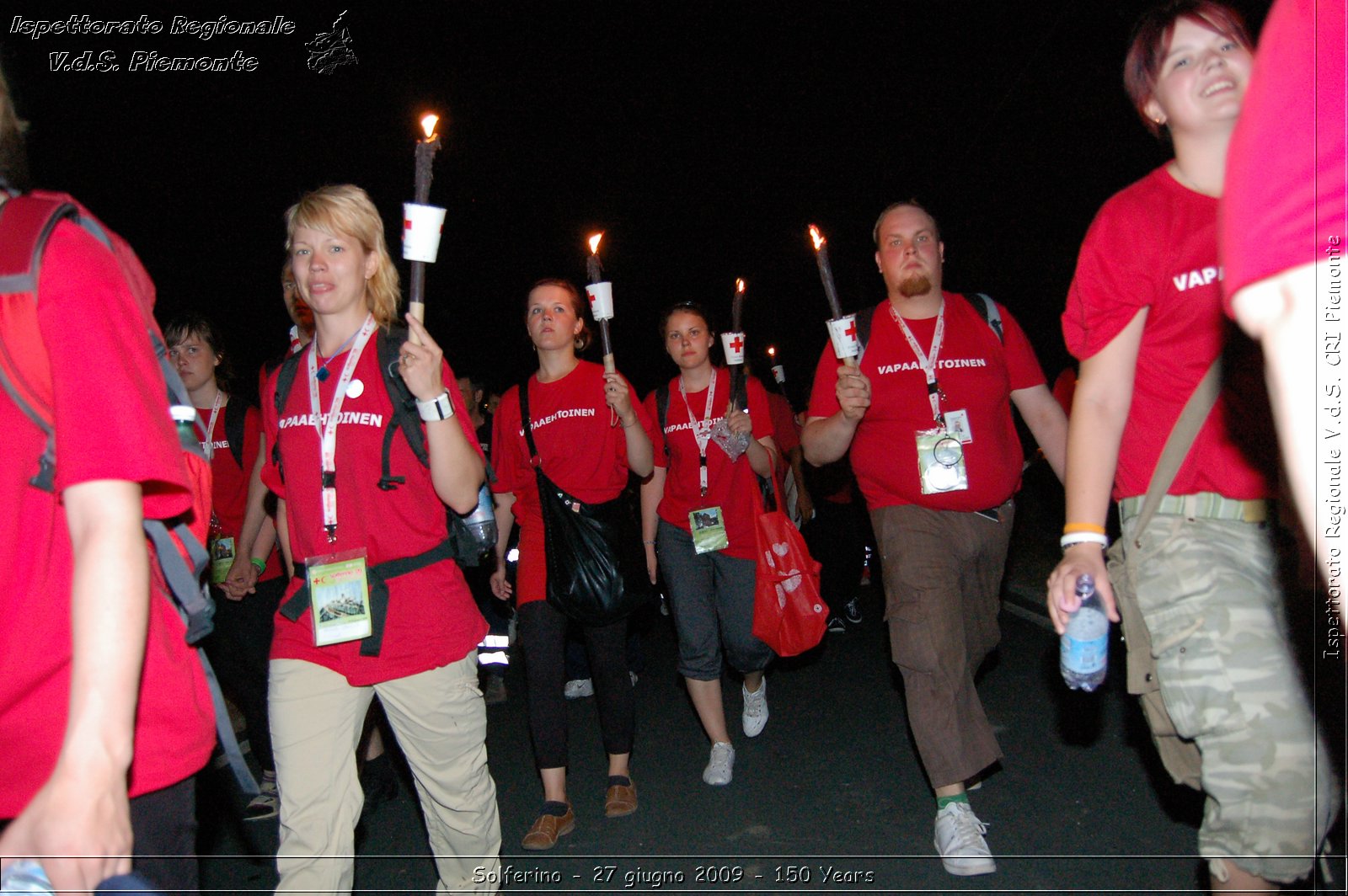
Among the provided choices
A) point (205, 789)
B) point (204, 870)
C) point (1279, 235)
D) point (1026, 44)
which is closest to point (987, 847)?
point (1279, 235)

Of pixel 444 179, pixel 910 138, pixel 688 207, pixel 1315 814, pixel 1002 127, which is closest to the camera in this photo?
pixel 1315 814

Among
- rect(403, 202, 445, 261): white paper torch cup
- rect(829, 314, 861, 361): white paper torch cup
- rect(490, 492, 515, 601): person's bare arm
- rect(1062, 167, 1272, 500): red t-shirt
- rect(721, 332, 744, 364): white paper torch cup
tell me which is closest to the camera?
rect(1062, 167, 1272, 500): red t-shirt

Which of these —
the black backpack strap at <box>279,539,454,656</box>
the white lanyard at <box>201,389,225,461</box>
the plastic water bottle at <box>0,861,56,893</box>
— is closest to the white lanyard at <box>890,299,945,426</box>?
the black backpack strap at <box>279,539,454,656</box>

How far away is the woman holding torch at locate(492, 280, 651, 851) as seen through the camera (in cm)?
448

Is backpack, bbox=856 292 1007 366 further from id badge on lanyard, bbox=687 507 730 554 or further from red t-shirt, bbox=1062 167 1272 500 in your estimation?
red t-shirt, bbox=1062 167 1272 500

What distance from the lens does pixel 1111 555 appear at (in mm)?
2559

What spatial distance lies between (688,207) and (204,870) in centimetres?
1943

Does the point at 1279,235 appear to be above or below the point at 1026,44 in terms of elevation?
below

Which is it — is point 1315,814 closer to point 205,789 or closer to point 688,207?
point 205,789

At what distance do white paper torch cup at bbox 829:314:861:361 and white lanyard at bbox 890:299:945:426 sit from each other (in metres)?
0.43

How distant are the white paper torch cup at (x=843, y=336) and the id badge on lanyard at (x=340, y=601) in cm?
213

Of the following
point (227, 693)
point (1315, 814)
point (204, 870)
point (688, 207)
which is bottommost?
point (204, 870)

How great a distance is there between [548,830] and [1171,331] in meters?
3.45

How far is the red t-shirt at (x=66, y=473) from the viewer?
1394mm
